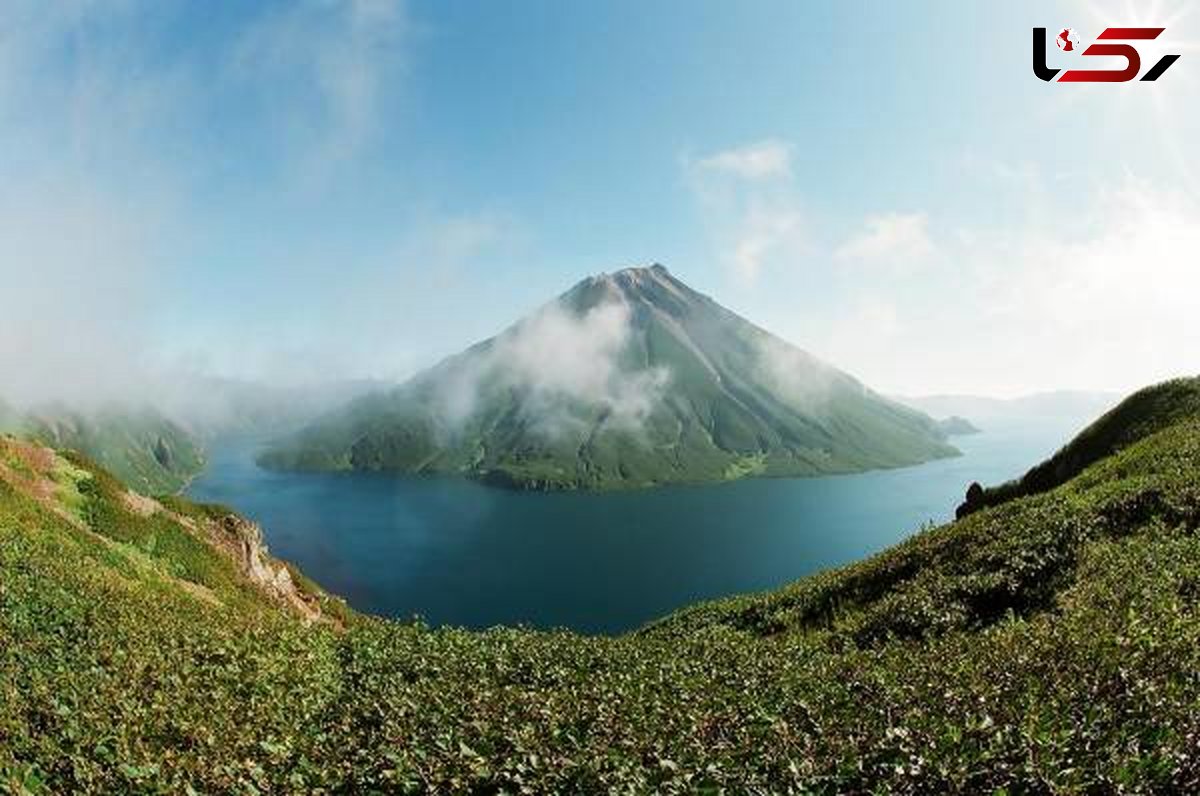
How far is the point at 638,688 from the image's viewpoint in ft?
59.2

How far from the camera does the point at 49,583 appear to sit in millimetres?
24109

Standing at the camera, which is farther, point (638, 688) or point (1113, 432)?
point (1113, 432)

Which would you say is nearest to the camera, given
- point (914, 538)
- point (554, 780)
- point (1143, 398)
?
point (554, 780)

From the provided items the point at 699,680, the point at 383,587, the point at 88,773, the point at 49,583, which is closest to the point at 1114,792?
the point at 699,680

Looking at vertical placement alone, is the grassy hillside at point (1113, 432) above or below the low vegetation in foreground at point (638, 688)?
above

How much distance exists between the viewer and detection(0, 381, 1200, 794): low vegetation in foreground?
10.6 meters

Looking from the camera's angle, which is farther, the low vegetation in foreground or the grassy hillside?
the grassy hillside

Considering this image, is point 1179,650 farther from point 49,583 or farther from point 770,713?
point 49,583

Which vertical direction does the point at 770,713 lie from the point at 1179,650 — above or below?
below

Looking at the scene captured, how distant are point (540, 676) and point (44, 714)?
37.6 feet

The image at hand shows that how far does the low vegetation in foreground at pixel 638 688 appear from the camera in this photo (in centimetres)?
1059

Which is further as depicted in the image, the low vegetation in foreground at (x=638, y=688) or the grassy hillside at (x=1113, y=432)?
the grassy hillside at (x=1113, y=432)

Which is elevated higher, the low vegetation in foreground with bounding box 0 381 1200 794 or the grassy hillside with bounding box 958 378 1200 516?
the grassy hillside with bounding box 958 378 1200 516

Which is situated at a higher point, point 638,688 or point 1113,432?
point 1113,432
